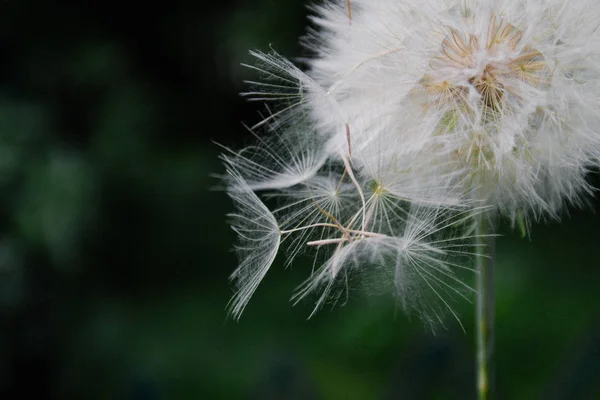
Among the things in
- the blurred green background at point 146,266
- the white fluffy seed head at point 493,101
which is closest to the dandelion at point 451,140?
the white fluffy seed head at point 493,101

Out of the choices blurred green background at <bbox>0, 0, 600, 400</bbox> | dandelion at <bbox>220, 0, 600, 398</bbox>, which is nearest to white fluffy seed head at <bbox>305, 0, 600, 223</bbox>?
dandelion at <bbox>220, 0, 600, 398</bbox>

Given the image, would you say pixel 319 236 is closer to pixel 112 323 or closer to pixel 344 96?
pixel 344 96

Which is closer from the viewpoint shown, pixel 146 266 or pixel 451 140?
pixel 451 140

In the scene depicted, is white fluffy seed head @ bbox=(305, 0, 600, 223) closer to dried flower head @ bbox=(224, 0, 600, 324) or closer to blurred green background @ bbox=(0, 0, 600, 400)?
dried flower head @ bbox=(224, 0, 600, 324)

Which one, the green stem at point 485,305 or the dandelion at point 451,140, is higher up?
the dandelion at point 451,140

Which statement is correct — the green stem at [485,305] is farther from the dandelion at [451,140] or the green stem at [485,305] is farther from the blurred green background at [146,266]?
the blurred green background at [146,266]

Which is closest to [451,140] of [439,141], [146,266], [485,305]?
[439,141]

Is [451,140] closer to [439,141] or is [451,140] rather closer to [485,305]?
[439,141]

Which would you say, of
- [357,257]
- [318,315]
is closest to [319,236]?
[357,257]
